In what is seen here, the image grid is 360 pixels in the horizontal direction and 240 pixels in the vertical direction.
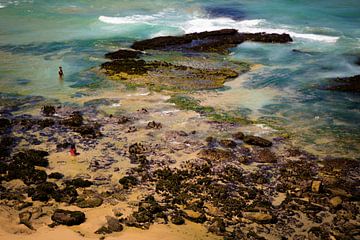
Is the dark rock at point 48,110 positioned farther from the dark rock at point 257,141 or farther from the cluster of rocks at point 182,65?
the dark rock at point 257,141

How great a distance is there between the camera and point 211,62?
35.8 meters

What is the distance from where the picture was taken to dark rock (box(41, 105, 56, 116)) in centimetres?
2513

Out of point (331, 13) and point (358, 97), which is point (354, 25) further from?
point (358, 97)

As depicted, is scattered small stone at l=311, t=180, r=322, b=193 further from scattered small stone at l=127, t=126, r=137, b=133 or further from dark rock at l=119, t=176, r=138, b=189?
scattered small stone at l=127, t=126, r=137, b=133

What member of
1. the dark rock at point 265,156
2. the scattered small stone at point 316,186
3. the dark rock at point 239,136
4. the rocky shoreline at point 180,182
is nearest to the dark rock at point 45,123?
the rocky shoreline at point 180,182

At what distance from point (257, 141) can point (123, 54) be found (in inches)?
762

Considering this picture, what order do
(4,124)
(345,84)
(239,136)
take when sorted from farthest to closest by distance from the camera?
(345,84) → (4,124) → (239,136)

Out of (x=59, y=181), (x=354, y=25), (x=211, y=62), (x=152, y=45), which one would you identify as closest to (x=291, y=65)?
(x=211, y=62)

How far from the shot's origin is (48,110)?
2541cm

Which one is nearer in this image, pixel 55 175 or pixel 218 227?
pixel 218 227

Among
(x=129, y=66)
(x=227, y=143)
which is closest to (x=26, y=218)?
(x=227, y=143)

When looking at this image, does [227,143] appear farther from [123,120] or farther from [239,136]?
[123,120]

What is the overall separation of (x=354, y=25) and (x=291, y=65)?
20.4 meters

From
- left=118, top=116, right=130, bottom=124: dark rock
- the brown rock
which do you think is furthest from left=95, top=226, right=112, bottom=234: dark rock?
left=118, top=116, right=130, bottom=124: dark rock
